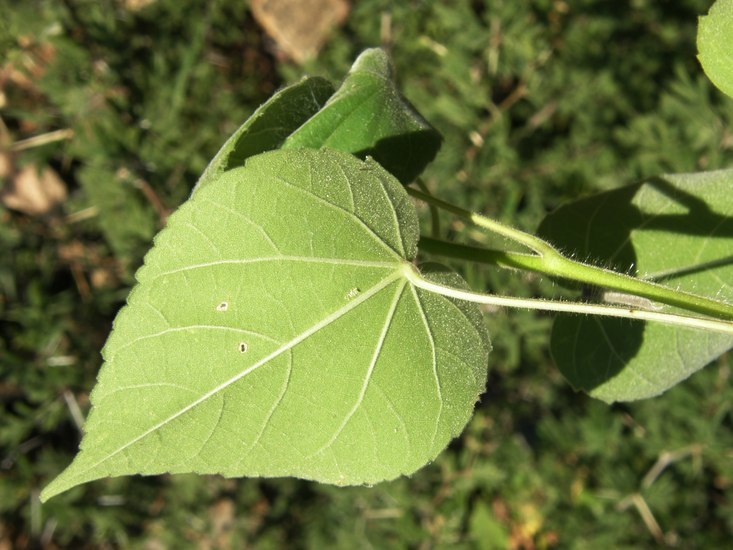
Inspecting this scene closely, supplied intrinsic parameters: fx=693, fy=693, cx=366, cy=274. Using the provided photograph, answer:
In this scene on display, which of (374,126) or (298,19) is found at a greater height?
(374,126)

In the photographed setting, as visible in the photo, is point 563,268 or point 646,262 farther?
point 646,262

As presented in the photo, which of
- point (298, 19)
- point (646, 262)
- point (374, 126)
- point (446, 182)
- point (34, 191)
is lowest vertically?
point (34, 191)

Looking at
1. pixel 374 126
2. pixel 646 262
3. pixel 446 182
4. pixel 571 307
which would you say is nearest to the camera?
pixel 571 307

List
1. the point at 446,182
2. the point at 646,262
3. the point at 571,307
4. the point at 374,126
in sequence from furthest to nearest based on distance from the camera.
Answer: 1. the point at 446,182
2. the point at 646,262
3. the point at 374,126
4. the point at 571,307

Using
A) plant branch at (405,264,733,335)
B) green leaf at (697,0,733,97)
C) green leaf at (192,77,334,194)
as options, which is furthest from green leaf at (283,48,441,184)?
green leaf at (697,0,733,97)

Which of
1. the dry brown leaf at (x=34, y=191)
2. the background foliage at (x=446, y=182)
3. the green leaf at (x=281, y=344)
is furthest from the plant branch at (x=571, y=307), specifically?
the dry brown leaf at (x=34, y=191)

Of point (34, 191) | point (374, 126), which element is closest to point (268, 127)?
point (374, 126)

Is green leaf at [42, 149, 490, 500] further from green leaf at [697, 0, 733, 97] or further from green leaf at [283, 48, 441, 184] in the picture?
green leaf at [697, 0, 733, 97]

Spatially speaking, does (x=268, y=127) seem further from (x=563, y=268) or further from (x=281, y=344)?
(x=563, y=268)
